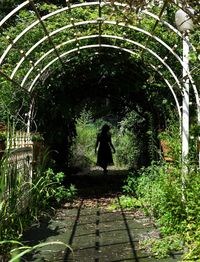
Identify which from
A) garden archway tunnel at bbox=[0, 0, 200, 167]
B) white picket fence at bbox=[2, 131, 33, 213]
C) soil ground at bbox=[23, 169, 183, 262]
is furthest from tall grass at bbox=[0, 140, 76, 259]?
garden archway tunnel at bbox=[0, 0, 200, 167]

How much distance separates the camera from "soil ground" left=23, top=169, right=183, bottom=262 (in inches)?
190

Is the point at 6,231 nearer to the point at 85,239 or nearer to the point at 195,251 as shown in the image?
the point at 85,239

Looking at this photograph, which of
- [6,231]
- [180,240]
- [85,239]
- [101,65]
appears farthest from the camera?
[101,65]

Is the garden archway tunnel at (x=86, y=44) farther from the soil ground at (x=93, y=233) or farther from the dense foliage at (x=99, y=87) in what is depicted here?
the soil ground at (x=93, y=233)

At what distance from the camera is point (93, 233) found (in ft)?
19.9

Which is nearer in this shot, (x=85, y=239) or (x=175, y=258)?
(x=175, y=258)

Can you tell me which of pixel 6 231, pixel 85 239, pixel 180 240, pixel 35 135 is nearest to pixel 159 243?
pixel 180 240

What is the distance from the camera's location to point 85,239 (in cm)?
570

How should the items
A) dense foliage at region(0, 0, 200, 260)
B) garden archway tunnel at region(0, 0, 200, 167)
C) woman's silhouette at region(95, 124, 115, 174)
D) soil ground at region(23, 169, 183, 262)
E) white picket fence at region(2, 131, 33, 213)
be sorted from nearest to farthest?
soil ground at region(23, 169, 183, 262), white picket fence at region(2, 131, 33, 213), dense foliage at region(0, 0, 200, 260), garden archway tunnel at region(0, 0, 200, 167), woman's silhouette at region(95, 124, 115, 174)

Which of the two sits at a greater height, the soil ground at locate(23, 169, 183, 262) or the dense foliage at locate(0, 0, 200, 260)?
the dense foliage at locate(0, 0, 200, 260)

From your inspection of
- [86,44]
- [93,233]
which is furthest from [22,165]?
[86,44]

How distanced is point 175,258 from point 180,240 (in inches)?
15.0

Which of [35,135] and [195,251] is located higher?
[35,135]

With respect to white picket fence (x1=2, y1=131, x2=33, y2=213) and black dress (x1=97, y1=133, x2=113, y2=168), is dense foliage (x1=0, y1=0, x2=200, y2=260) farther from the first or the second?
black dress (x1=97, y1=133, x2=113, y2=168)
